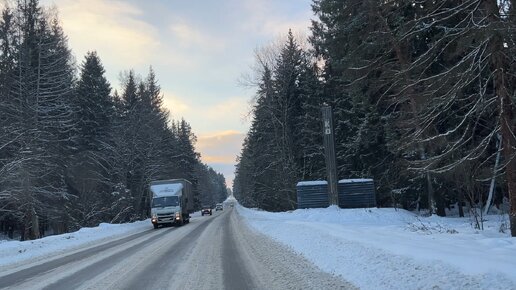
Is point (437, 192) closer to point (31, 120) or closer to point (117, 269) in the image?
point (117, 269)

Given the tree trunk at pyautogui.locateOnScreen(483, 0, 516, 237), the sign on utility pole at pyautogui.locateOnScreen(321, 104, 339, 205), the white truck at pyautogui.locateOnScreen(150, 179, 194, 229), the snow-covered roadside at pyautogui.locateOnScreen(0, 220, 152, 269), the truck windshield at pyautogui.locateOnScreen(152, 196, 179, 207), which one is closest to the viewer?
the tree trunk at pyautogui.locateOnScreen(483, 0, 516, 237)

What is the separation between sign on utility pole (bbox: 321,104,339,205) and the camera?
103 feet

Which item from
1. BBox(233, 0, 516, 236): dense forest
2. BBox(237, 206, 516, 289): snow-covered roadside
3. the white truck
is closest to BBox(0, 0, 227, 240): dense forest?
the white truck

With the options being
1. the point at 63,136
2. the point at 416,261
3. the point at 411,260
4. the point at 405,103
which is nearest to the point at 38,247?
the point at 411,260

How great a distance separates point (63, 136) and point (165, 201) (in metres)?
14.2

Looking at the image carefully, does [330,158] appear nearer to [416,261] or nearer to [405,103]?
[405,103]

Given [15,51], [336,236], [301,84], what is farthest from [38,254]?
[301,84]

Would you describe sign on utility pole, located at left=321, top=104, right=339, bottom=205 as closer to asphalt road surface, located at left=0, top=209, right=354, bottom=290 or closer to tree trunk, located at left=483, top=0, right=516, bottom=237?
asphalt road surface, located at left=0, top=209, right=354, bottom=290

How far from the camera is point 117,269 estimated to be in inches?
484

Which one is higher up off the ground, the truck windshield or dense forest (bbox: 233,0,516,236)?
dense forest (bbox: 233,0,516,236)

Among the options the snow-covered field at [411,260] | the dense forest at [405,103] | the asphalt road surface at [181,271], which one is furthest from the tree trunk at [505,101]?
the asphalt road surface at [181,271]

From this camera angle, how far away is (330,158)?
1264 inches

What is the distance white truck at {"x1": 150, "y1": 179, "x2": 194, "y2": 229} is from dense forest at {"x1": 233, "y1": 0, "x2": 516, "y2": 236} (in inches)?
556

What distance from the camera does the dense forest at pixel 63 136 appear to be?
3157cm
